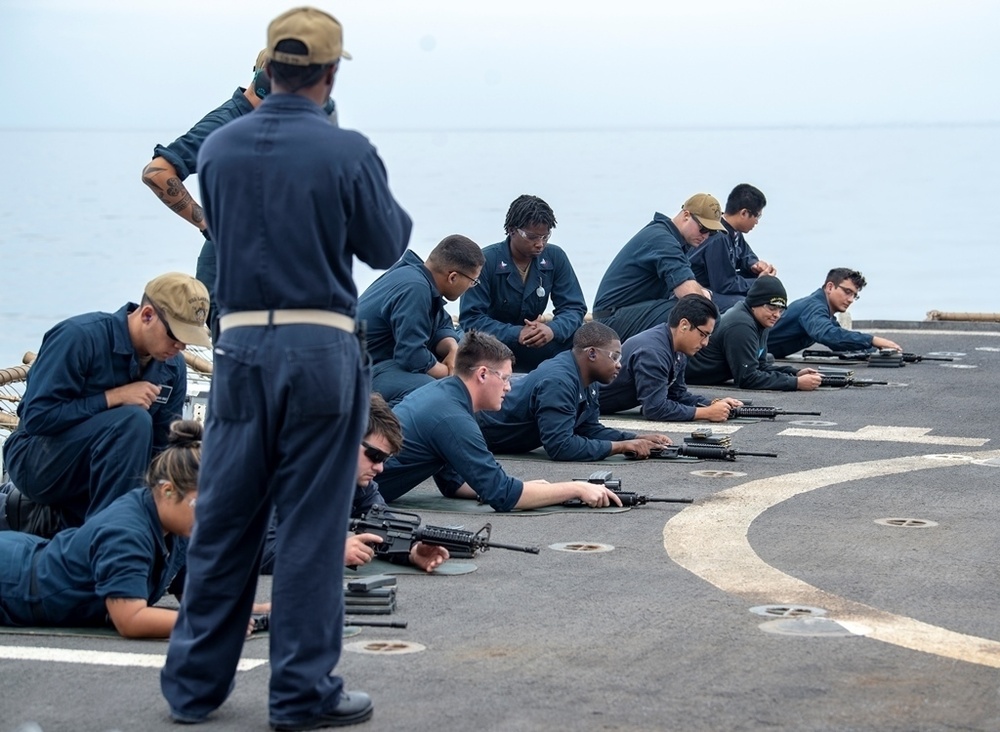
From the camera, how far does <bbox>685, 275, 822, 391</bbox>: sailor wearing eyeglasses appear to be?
11.7 meters

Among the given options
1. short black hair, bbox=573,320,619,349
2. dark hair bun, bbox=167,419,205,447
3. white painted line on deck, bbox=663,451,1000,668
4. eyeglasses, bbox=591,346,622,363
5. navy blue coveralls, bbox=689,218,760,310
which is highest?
navy blue coveralls, bbox=689,218,760,310

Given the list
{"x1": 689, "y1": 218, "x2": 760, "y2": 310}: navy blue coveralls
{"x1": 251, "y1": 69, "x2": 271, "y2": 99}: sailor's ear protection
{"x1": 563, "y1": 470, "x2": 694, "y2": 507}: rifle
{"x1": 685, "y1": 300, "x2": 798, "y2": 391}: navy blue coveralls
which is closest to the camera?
{"x1": 563, "y1": 470, "x2": 694, "y2": 507}: rifle

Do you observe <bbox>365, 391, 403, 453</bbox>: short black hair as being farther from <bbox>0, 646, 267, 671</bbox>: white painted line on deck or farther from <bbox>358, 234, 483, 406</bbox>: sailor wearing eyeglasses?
<bbox>358, 234, 483, 406</bbox>: sailor wearing eyeglasses

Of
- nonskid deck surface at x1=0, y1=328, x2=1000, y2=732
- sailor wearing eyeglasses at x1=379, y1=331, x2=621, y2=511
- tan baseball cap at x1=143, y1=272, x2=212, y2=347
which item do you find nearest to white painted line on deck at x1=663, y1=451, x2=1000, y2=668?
nonskid deck surface at x1=0, y1=328, x2=1000, y2=732

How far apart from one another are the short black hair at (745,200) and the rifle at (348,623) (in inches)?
349

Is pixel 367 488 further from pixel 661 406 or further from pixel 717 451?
pixel 661 406

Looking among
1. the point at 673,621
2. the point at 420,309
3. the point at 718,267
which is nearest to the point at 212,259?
the point at 420,309

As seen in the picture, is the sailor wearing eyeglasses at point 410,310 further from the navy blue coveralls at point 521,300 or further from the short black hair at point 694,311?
the navy blue coveralls at point 521,300

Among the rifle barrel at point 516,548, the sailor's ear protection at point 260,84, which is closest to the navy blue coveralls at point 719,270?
the sailor's ear protection at point 260,84

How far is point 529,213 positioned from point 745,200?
345cm

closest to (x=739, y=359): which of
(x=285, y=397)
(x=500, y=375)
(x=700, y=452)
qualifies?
(x=700, y=452)

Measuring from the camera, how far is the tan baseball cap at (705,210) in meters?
12.8

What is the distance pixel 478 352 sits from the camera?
7367mm

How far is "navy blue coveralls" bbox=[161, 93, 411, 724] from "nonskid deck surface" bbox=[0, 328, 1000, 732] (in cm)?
26
